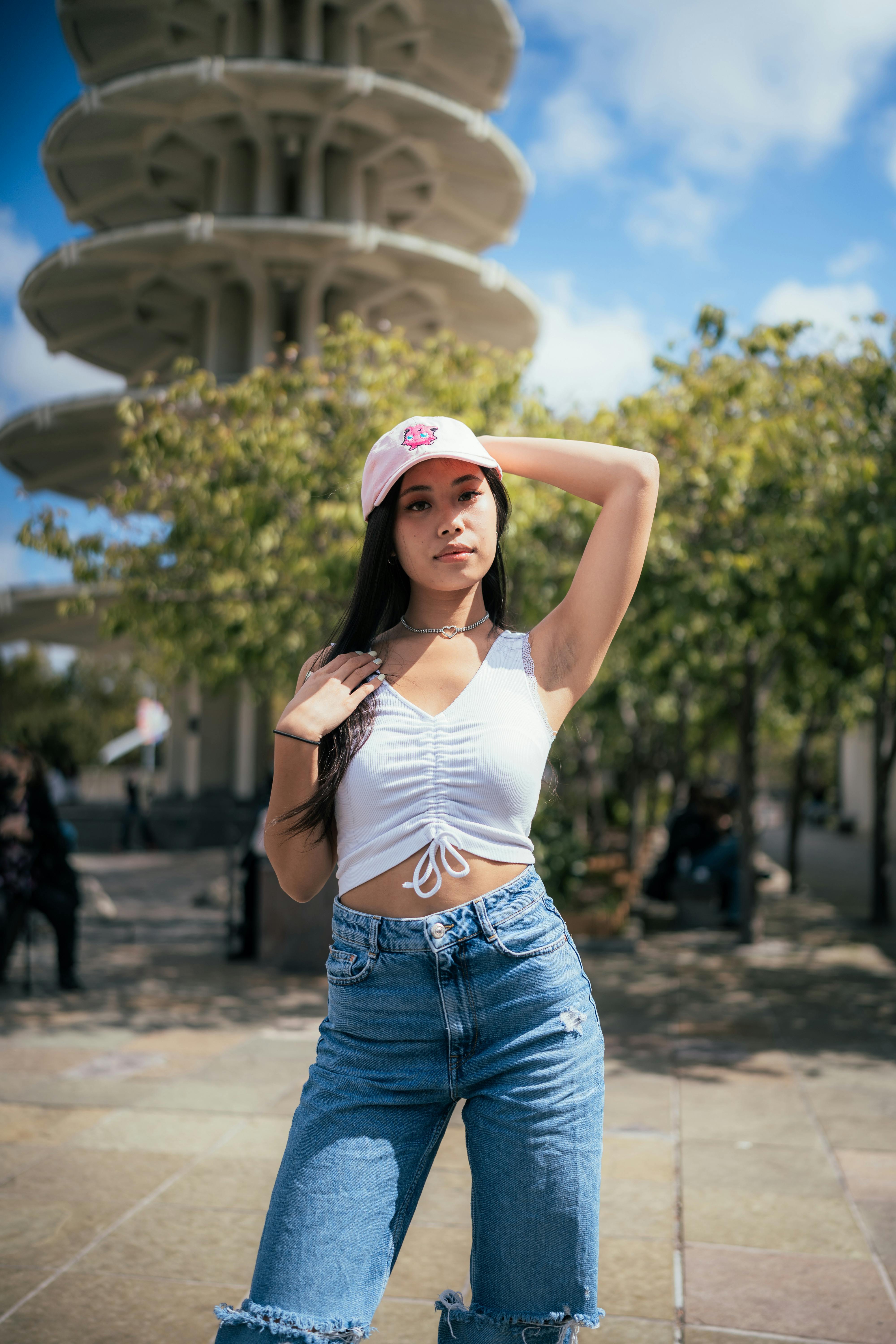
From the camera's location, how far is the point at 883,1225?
4.17 meters

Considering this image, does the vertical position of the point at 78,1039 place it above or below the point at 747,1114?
below

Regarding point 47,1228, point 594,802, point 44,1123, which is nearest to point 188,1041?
point 44,1123

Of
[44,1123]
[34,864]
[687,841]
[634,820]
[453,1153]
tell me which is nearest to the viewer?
[453,1153]

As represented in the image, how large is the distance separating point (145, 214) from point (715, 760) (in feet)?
93.8

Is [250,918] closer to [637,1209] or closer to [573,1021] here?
[637,1209]

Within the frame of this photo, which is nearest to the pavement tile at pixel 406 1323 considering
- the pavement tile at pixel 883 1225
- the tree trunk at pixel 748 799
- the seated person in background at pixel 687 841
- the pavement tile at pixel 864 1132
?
the pavement tile at pixel 883 1225

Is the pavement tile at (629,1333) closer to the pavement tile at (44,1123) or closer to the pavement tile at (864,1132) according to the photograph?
the pavement tile at (864,1132)

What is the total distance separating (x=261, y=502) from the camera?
324 inches

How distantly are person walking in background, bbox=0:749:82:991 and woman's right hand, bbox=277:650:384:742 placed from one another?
23.6 feet

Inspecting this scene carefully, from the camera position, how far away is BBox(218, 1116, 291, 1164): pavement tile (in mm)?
4910

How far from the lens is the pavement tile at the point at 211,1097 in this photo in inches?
221

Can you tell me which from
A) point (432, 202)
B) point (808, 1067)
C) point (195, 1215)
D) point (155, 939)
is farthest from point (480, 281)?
point (195, 1215)

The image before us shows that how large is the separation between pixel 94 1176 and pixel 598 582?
145 inches

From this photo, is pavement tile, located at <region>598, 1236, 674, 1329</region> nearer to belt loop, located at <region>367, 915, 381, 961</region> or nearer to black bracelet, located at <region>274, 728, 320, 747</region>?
belt loop, located at <region>367, 915, 381, 961</region>
